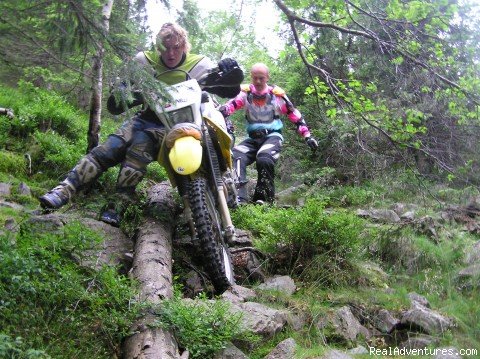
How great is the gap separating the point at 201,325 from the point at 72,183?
89.9 inches

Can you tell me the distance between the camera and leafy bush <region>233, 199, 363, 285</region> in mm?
4738

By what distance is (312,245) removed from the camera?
4824 mm

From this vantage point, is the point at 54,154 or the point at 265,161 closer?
the point at 54,154

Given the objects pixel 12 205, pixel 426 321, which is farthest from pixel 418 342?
pixel 12 205

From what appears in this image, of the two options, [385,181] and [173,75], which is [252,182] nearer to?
[385,181]

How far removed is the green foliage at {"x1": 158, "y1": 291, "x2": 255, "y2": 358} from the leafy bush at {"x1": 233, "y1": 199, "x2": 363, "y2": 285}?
5.24 ft

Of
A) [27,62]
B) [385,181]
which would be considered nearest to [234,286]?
[27,62]

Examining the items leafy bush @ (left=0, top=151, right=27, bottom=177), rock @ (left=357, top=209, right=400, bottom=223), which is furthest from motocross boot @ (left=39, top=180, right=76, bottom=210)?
rock @ (left=357, top=209, right=400, bottom=223)

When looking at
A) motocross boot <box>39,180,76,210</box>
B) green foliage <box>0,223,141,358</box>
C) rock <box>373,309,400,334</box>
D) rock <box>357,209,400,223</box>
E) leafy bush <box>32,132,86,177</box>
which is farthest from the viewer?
rock <box>357,209,400,223</box>

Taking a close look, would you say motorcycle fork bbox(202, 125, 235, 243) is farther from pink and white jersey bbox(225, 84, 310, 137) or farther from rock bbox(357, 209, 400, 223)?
rock bbox(357, 209, 400, 223)

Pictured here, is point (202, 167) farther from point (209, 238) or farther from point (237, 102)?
point (237, 102)

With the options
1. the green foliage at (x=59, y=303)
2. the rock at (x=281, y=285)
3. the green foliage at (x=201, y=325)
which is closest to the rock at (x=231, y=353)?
the green foliage at (x=201, y=325)

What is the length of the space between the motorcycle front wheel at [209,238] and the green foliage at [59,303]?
0.86 m

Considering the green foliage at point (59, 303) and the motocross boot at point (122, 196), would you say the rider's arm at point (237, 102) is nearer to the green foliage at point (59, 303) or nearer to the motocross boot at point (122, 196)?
the motocross boot at point (122, 196)
